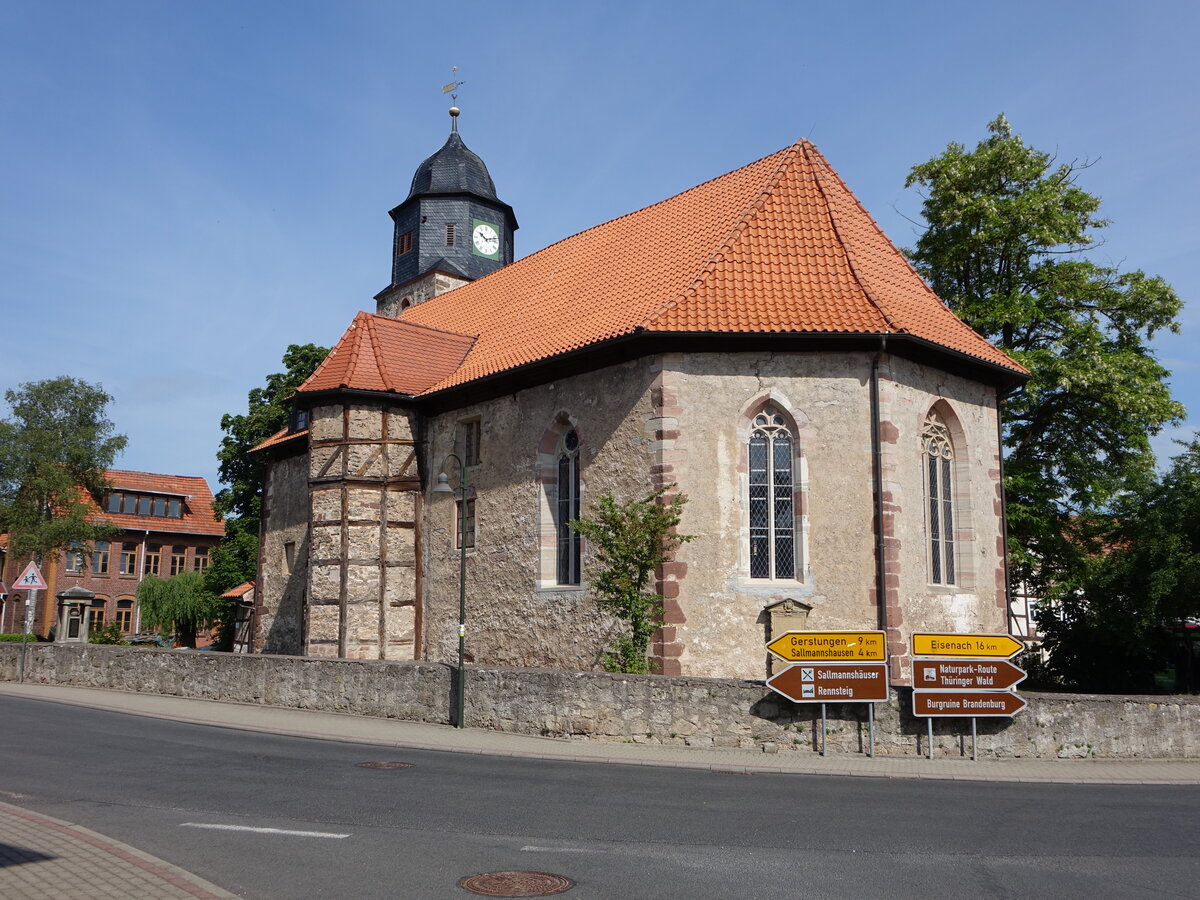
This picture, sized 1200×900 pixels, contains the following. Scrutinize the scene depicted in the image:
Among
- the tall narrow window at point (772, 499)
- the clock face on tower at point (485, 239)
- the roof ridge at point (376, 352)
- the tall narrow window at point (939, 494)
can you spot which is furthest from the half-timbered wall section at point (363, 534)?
the clock face on tower at point (485, 239)

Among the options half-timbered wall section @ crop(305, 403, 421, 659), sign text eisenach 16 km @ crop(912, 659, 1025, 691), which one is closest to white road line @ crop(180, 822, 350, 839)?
sign text eisenach 16 km @ crop(912, 659, 1025, 691)

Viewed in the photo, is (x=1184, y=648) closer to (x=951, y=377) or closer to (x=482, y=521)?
(x=951, y=377)

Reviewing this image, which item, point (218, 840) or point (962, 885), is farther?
point (218, 840)

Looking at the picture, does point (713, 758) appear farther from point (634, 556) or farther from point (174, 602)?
point (174, 602)

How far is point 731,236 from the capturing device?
19031mm

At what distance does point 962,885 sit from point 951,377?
13919mm

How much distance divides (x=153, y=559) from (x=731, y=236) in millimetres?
45459

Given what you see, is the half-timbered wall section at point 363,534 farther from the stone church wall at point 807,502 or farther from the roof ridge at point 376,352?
the stone church wall at point 807,502

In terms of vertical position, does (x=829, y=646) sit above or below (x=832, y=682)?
above

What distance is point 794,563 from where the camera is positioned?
665 inches

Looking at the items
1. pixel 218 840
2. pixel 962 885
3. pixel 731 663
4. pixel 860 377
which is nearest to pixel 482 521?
pixel 731 663

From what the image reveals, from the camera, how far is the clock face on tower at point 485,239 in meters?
35.3

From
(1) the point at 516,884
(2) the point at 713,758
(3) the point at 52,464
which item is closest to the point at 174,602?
(3) the point at 52,464

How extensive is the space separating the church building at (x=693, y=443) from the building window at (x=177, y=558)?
3393 cm
